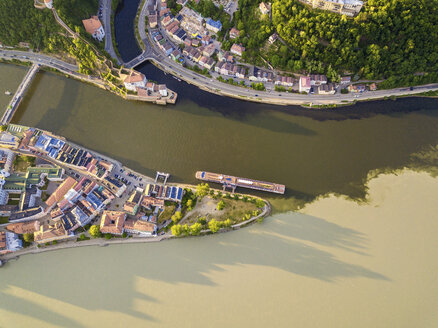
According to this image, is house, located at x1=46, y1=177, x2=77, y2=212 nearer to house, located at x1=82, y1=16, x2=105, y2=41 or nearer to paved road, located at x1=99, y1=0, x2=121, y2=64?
paved road, located at x1=99, y1=0, x2=121, y2=64

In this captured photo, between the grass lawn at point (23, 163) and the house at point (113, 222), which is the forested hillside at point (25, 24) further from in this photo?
the house at point (113, 222)

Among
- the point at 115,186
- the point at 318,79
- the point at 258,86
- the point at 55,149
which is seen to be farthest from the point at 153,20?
the point at 115,186

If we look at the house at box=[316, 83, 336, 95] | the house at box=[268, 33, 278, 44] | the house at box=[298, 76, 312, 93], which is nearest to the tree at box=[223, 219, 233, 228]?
the house at box=[298, 76, 312, 93]

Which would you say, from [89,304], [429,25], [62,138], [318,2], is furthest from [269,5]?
[89,304]

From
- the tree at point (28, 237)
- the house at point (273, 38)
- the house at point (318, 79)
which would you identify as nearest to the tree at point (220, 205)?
the house at point (318, 79)

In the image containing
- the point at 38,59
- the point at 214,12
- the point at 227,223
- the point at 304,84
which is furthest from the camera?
the point at 38,59

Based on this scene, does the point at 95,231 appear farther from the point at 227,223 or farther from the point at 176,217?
the point at 227,223

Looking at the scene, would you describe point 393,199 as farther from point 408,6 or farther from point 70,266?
point 70,266
